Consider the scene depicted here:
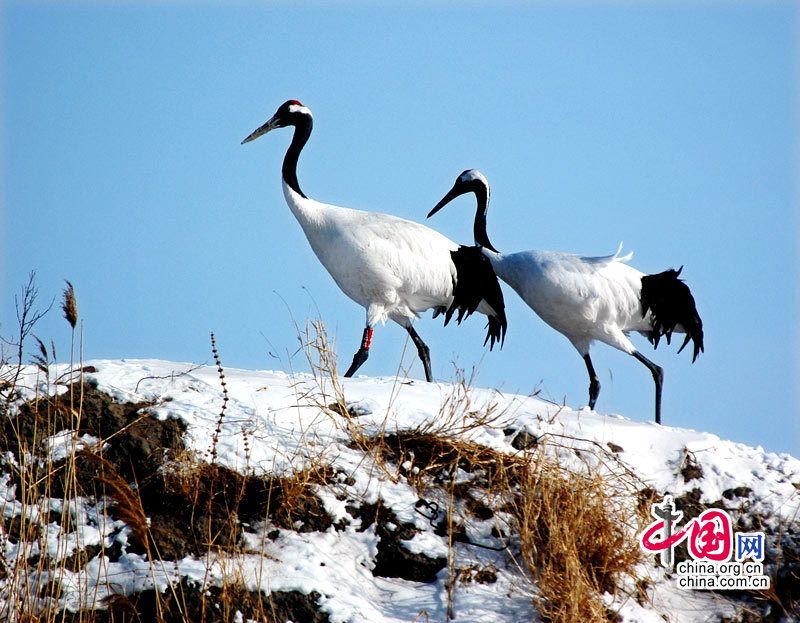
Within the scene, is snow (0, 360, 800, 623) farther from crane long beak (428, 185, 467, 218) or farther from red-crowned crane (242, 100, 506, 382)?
crane long beak (428, 185, 467, 218)

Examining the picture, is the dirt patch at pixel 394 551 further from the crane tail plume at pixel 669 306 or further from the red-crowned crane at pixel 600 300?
the crane tail plume at pixel 669 306

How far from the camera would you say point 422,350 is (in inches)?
373

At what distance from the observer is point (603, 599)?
203 inches

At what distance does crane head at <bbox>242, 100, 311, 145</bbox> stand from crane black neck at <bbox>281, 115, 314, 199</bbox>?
67 mm

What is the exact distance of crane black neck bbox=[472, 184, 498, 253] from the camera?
1084 cm

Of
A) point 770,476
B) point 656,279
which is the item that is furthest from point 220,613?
point 656,279

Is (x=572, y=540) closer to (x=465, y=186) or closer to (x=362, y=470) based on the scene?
(x=362, y=470)

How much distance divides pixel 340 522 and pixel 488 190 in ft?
20.8

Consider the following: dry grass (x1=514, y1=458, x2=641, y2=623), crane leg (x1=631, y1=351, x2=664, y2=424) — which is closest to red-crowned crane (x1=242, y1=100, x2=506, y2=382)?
crane leg (x1=631, y1=351, x2=664, y2=424)

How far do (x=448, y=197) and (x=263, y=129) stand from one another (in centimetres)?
223

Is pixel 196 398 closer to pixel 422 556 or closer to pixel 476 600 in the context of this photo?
pixel 422 556

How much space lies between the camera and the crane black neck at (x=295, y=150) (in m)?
9.77

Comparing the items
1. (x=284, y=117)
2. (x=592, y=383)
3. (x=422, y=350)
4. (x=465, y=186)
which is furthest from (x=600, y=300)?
(x=284, y=117)

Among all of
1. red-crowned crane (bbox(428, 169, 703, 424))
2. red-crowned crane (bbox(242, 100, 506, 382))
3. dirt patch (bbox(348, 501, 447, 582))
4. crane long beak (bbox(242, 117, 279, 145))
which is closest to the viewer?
dirt patch (bbox(348, 501, 447, 582))
